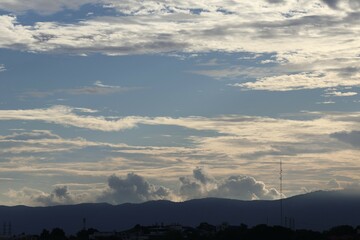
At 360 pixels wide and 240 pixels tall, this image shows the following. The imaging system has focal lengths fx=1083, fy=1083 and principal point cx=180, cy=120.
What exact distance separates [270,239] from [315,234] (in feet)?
42.7

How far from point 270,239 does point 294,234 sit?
7187mm

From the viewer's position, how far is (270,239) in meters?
189

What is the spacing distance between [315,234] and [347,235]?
19.1 ft

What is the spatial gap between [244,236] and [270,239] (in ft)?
25.3

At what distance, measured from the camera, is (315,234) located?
19862cm

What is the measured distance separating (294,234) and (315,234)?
5.87 meters

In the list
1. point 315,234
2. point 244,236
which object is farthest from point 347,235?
point 244,236

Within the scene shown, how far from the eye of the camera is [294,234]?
639ft

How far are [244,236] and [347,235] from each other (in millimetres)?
19162

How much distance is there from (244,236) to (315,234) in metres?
13.5

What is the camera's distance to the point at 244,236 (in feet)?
642

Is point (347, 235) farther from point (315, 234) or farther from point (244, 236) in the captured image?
point (244, 236)
